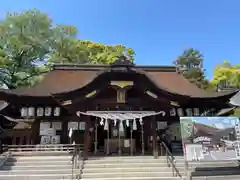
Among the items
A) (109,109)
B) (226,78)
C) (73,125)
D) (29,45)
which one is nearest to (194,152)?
(109,109)

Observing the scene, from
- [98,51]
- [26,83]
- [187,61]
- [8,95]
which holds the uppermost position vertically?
[187,61]

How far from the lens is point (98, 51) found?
3025 centimetres

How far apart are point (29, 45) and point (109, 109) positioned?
13.4m

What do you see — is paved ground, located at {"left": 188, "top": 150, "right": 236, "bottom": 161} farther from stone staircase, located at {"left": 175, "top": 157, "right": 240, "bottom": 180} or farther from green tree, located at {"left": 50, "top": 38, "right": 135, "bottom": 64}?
green tree, located at {"left": 50, "top": 38, "right": 135, "bottom": 64}

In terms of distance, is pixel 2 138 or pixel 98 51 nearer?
pixel 2 138

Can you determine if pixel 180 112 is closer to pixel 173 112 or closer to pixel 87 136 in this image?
pixel 173 112

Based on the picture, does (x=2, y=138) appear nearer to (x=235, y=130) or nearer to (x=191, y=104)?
(x=191, y=104)

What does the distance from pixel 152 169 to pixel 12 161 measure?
5745 mm

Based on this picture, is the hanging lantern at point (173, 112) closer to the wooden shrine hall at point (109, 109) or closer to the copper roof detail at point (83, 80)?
the wooden shrine hall at point (109, 109)

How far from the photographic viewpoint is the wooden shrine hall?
10.6 metres

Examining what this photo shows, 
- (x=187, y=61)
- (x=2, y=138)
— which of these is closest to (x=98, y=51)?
(x=2, y=138)

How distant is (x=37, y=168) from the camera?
28.3 feet

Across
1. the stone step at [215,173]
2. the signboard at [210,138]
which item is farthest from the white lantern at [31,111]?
the stone step at [215,173]

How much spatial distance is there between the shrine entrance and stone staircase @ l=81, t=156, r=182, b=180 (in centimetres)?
102
